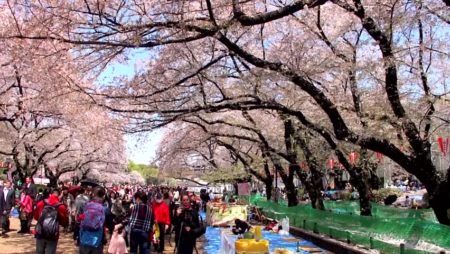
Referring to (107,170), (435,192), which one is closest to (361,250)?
(435,192)

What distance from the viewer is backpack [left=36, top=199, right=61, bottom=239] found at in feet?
26.3

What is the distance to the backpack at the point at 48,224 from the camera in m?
8.01

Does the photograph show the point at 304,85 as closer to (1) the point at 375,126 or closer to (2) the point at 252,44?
(1) the point at 375,126

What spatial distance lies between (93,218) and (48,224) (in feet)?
3.50

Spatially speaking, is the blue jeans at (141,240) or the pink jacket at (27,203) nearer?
the blue jeans at (141,240)

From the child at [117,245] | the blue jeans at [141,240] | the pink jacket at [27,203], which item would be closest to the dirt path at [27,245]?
the pink jacket at [27,203]

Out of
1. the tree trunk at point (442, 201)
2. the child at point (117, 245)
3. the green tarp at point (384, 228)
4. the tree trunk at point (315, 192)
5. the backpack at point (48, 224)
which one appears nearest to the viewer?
the backpack at point (48, 224)

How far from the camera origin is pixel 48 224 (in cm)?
801

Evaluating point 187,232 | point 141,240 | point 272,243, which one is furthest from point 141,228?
point 272,243

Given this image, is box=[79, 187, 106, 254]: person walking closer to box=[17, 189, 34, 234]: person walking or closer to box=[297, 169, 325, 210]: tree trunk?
box=[17, 189, 34, 234]: person walking

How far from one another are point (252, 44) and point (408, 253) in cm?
1048

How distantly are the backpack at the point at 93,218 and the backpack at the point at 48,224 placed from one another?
85cm

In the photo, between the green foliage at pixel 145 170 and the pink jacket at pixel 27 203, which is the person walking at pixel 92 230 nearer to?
the pink jacket at pixel 27 203

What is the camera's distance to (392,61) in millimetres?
10609
